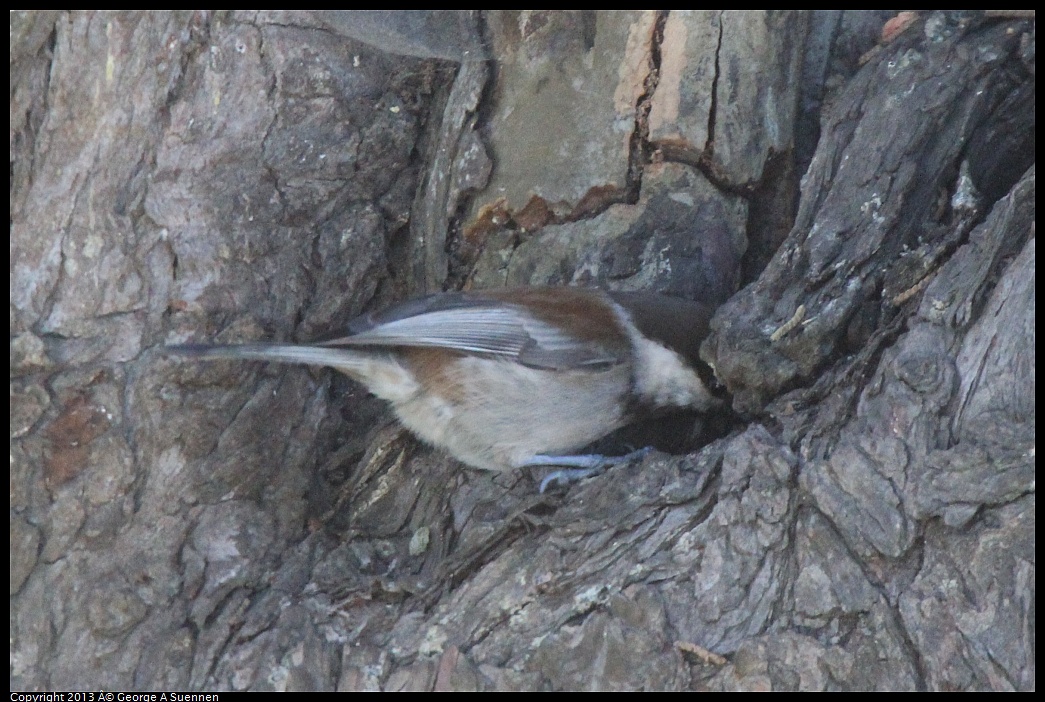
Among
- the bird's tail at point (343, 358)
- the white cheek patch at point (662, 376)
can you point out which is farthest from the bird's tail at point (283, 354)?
the white cheek patch at point (662, 376)

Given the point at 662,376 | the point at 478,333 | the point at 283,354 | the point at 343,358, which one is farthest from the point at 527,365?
the point at 283,354

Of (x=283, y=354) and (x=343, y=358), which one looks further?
(x=343, y=358)

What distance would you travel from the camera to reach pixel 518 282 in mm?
3162

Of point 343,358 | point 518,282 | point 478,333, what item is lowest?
point 343,358

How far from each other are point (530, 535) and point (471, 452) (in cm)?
54

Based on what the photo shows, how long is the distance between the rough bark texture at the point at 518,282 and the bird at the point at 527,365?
113mm

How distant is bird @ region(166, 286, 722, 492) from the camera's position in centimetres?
303

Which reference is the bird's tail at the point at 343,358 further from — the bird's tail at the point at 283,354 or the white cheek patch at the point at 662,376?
the white cheek patch at the point at 662,376

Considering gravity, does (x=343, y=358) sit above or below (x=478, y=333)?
below

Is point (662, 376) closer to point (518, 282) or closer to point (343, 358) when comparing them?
point (518, 282)

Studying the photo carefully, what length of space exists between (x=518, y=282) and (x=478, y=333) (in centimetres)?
22

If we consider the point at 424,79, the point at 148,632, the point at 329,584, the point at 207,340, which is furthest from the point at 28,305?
the point at 424,79

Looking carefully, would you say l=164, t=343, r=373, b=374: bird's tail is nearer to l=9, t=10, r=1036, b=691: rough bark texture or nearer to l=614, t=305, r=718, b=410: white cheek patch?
l=9, t=10, r=1036, b=691: rough bark texture

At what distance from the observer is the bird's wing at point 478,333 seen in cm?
300
